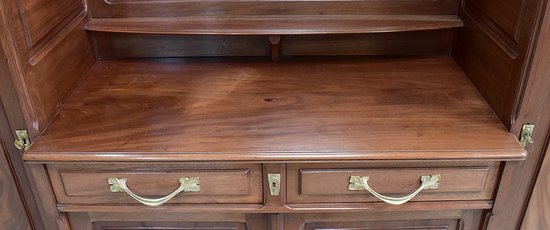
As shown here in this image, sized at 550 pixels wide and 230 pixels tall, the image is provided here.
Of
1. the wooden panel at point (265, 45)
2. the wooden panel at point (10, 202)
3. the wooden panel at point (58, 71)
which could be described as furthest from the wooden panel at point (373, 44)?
the wooden panel at point (10, 202)

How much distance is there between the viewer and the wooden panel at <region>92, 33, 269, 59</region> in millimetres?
1312

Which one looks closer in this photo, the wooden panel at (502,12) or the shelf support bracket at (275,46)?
the wooden panel at (502,12)

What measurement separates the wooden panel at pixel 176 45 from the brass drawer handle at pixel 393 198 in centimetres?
50

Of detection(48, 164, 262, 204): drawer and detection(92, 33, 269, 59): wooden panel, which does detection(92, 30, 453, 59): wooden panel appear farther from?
detection(48, 164, 262, 204): drawer

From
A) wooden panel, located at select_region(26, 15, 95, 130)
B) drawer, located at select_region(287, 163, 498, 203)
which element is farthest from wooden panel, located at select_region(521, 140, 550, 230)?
wooden panel, located at select_region(26, 15, 95, 130)

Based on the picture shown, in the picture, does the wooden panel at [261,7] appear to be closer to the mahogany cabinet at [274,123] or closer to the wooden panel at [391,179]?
the mahogany cabinet at [274,123]

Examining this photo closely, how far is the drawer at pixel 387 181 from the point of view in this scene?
97 cm

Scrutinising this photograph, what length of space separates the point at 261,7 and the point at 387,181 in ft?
1.88

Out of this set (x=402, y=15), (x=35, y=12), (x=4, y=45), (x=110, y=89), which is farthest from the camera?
(x=402, y=15)

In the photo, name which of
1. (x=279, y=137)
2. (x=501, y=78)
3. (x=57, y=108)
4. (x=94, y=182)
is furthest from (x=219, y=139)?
(x=501, y=78)

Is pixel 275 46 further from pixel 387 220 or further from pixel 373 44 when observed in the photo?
pixel 387 220

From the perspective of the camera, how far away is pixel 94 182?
39.0 inches

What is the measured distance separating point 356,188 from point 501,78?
0.39 metres

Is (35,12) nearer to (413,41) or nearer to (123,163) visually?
(123,163)
